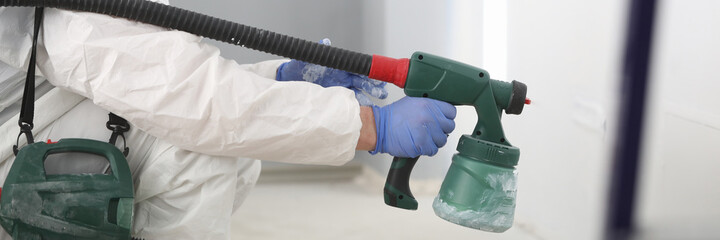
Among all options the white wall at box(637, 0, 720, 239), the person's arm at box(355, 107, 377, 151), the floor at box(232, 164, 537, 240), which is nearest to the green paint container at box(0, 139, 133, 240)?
the person's arm at box(355, 107, 377, 151)

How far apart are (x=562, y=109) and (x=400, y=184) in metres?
0.67

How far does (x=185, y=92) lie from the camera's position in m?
1.02

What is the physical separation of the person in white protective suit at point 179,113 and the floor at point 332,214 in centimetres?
91

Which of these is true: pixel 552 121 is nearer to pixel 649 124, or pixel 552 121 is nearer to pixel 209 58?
pixel 209 58

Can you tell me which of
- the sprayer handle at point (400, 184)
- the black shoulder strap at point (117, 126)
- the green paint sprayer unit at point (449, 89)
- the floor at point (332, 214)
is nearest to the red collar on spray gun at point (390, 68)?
the green paint sprayer unit at point (449, 89)

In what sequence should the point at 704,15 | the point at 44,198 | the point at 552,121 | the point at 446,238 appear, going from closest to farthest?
the point at 44,198 < the point at 704,15 < the point at 552,121 < the point at 446,238

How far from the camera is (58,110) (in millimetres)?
1094

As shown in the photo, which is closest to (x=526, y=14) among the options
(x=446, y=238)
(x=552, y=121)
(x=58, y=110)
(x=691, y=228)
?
(x=552, y=121)

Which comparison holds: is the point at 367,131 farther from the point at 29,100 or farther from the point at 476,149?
the point at 29,100

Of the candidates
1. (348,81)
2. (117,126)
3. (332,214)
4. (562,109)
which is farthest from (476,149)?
(332,214)

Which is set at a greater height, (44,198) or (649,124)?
(649,124)

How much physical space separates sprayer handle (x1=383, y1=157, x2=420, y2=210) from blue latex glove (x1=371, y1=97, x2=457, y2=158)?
0.07 feet

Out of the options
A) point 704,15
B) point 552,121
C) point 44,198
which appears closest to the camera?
point 44,198

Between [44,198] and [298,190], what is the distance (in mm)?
1670
